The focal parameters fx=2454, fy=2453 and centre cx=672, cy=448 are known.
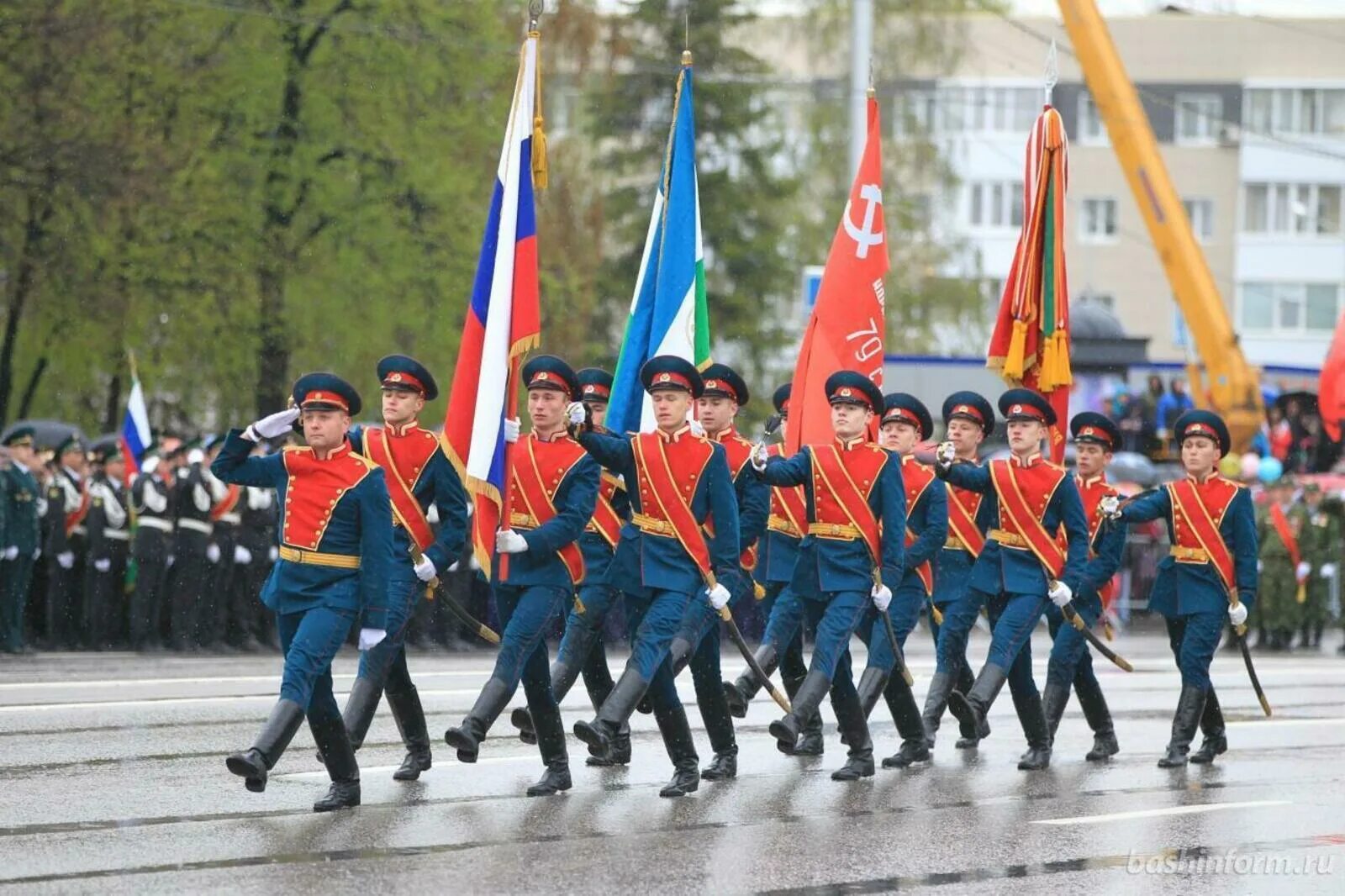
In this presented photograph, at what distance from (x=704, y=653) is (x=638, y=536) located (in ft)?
2.63

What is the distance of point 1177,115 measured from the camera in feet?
212

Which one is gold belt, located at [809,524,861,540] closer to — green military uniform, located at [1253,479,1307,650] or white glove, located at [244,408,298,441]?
white glove, located at [244,408,298,441]

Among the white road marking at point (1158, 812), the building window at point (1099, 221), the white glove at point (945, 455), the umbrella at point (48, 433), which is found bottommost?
the white road marking at point (1158, 812)

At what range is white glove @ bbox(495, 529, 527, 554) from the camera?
1052cm

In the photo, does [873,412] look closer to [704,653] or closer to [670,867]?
[704,653]

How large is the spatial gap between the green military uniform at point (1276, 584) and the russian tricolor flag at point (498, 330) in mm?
15218

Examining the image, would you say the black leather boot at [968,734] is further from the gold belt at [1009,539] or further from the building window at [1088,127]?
the building window at [1088,127]

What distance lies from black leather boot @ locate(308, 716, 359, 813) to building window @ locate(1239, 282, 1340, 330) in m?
56.6

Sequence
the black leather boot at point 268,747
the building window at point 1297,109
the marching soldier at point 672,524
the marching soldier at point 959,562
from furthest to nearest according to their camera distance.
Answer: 1. the building window at point 1297,109
2. the marching soldier at point 959,562
3. the marching soldier at point 672,524
4. the black leather boot at point 268,747

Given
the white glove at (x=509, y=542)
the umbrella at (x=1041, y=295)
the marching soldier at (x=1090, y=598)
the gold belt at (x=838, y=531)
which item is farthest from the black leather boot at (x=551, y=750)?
the umbrella at (x=1041, y=295)

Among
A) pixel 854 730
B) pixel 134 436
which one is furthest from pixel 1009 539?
pixel 134 436

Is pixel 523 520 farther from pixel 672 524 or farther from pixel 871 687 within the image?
pixel 871 687

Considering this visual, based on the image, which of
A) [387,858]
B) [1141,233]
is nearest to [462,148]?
[387,858]

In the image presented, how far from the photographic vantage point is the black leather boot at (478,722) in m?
10.2
